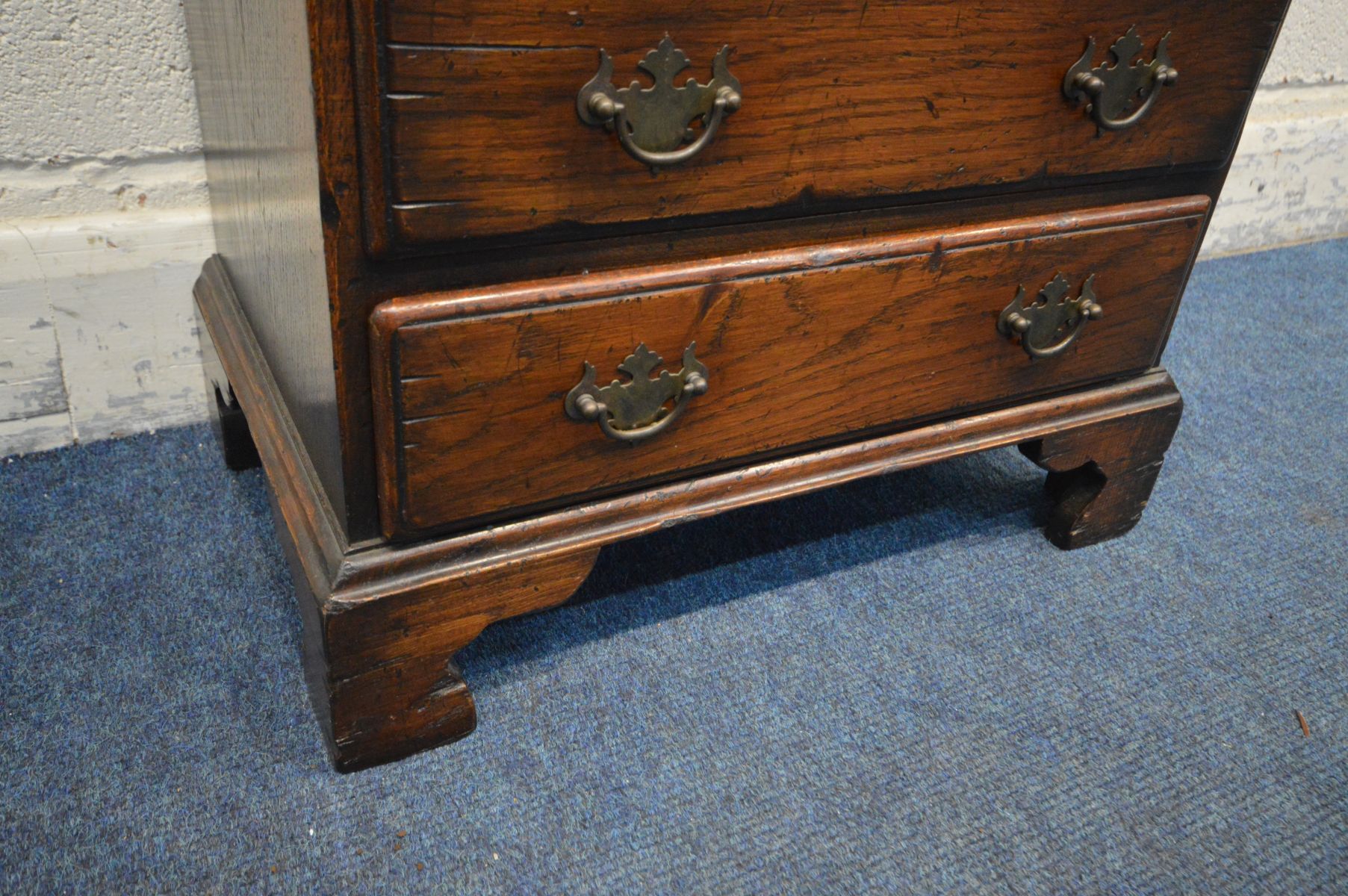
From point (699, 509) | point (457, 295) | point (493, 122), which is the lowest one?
point (699, 509)

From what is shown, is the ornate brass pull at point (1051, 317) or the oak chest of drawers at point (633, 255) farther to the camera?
the ornate brass pull at point (1051, 317)

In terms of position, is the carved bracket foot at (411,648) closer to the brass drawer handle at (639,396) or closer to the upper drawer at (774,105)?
the brass drawer handle at (639,396)

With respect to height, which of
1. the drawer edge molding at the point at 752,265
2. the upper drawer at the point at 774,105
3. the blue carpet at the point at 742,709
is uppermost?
the upper drawer at the point at 774,105

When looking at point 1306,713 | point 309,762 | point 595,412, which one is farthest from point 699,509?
point 1306,713

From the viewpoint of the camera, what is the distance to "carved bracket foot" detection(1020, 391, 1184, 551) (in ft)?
3.93

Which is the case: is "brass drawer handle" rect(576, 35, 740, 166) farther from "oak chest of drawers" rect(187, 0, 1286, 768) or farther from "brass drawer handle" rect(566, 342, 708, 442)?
"brass drawer handle" rect(566, 342, 708, 442)

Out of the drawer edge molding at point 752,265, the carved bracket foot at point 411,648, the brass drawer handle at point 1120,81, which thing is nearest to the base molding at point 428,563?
the carved bracket foot at point 411,648

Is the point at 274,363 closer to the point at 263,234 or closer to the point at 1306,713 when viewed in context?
the point at 263,234

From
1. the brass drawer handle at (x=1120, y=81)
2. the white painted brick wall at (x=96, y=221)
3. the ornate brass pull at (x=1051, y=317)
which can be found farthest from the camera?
the white painted brick wall at (x=96, y=221)

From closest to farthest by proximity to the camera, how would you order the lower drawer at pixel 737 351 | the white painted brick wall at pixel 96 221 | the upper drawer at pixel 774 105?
the upper drawer at pixel 774 105, the lower drawer at pixel 737 351, the white painted brick wall at pixel 96 221

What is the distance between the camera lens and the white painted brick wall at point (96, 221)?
3.83 ft

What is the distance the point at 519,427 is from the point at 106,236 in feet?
2.33

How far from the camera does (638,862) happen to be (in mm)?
876

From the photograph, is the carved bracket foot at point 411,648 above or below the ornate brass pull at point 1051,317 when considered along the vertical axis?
below
